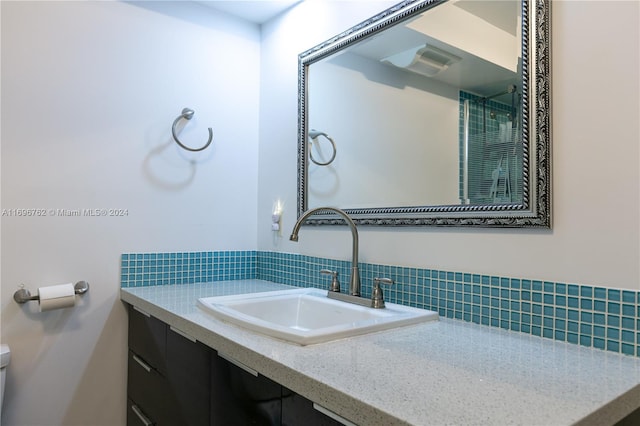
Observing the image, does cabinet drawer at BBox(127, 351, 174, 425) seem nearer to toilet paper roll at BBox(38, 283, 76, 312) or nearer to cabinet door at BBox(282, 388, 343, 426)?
toilet paper roll at BBox(38, 283, 76, 312)

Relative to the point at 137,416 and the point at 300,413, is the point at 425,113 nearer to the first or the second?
the point at 300,413

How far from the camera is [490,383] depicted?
788 millimetres

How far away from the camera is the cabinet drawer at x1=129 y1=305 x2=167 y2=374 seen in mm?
1544

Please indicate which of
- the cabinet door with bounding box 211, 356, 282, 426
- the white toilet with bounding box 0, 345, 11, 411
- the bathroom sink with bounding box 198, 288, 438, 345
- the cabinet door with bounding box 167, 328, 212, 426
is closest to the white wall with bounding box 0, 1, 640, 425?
the white toilet with bounding box 0, 345, 11, 411

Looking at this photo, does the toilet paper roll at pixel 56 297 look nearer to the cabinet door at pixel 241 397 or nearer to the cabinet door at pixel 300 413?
the cabinet door at pixel 241 397

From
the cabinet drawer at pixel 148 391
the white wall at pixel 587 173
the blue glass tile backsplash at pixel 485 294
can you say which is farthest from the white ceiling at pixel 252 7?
the cabinet drawer at pixel 148 391

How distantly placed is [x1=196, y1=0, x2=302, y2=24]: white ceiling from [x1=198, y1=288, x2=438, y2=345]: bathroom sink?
136 centimetres

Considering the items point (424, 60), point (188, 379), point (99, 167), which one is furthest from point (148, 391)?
point (424, 60)

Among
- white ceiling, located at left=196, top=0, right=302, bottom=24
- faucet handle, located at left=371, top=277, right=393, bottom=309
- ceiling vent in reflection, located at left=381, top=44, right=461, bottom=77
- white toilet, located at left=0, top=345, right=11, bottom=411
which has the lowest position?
white toilet, located at left=0, top=345, right=11, bottom=411

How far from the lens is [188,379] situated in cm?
136

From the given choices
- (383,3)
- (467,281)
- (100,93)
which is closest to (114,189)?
(100,93)

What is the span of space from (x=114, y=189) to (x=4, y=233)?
16.6 inches

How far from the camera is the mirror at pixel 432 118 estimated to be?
1.17 metres

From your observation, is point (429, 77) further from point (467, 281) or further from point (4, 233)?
point (4, 233)
